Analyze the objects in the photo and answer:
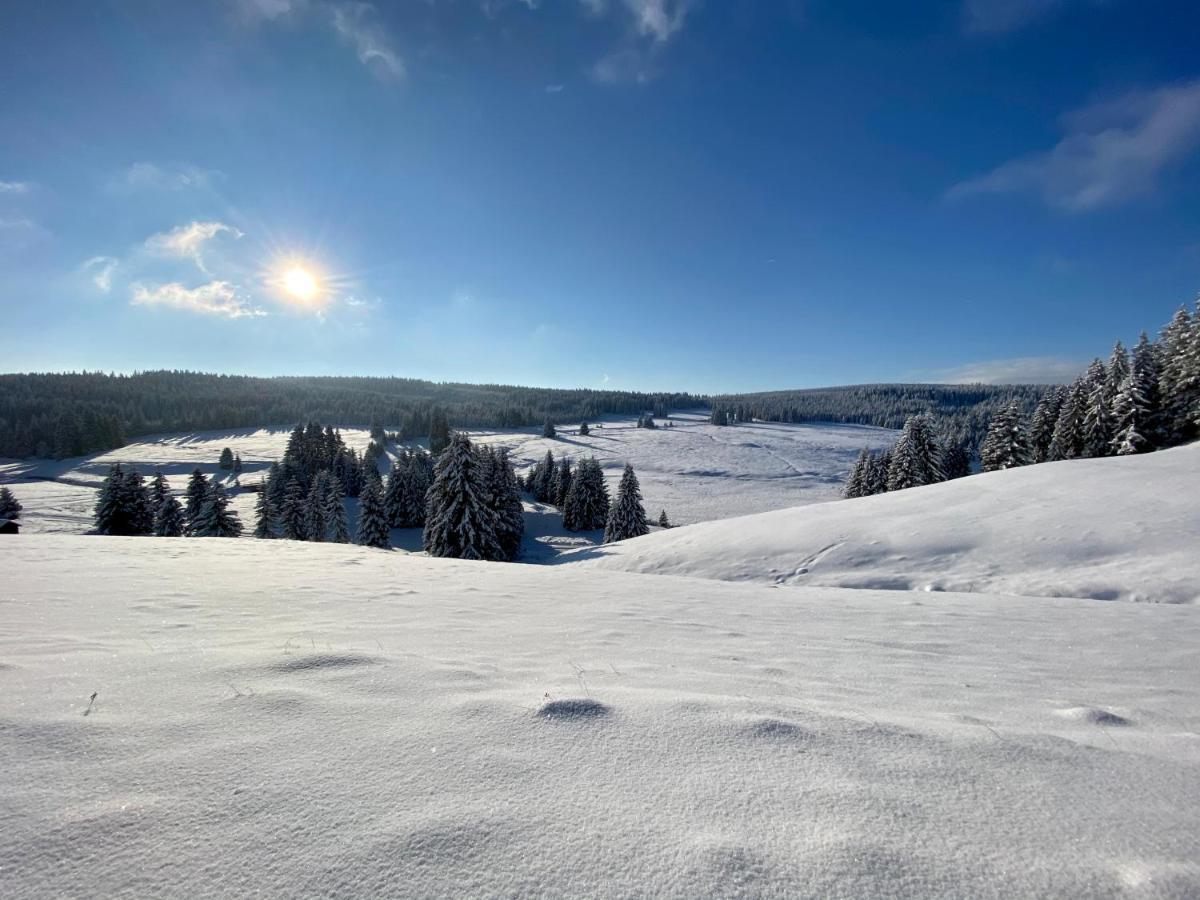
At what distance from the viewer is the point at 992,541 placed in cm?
1066

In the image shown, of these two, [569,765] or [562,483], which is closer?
[569,765]

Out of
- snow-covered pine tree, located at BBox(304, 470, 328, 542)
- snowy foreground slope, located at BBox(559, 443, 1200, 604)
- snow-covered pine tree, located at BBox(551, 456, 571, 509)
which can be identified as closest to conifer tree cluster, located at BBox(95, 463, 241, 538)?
snow-covered pine tree, located at BBox(304, 470, 328, 542)

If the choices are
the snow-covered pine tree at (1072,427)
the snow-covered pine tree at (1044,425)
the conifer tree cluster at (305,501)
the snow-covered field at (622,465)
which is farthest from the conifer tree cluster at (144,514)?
the snow-covered pine tree at (1044,425)

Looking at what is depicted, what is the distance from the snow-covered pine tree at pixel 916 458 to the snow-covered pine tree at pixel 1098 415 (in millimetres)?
10118

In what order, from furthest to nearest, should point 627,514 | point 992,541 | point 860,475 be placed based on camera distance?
point 860,475 → point 627,514 → point 992,541

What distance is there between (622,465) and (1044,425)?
51.7 m

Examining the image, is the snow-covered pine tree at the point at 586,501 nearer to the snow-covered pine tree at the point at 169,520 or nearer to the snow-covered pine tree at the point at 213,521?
the snow-covered pine tree at the point at 213,521

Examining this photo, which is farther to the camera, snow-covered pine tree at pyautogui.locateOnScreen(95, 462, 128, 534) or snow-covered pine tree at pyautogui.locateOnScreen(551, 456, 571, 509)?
snow-covered pine tree at pyautogui.locateOnScreen(551, 456, 571, 509)

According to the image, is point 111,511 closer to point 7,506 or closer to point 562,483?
point 7,506

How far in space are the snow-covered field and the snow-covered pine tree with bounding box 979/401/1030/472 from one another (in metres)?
24.2

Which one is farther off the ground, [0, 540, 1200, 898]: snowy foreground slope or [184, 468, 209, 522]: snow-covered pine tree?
[0, 540, 1200, 898]: snowy foreground slope

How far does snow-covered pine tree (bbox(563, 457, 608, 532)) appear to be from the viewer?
4828 cm

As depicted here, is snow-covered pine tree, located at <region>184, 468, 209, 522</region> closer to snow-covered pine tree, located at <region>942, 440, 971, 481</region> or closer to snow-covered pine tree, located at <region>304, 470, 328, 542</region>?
snow-covered pine tree, located at <region>304, 470, 328, 542</region>

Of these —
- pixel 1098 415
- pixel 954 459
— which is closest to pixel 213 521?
pixel 1098 415
